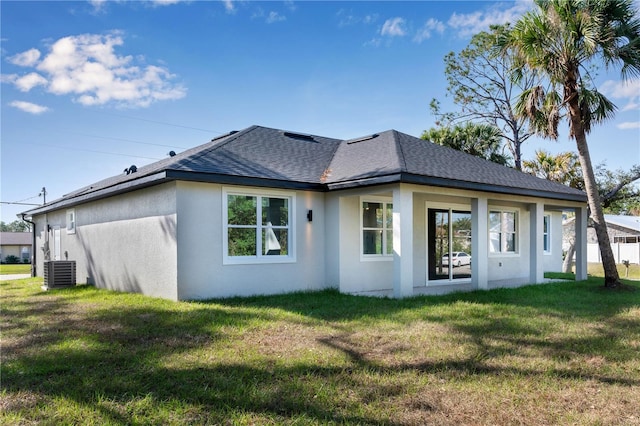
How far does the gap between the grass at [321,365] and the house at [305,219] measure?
1508 mm

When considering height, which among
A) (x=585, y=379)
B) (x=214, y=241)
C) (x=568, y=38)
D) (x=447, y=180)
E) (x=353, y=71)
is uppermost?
(x=353, y=71)

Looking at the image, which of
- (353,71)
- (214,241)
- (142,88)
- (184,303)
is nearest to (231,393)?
(184,303)

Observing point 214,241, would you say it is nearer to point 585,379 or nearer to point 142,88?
point 585,379

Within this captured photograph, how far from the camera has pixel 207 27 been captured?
47.1 ft

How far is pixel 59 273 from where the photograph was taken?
1336 centimetres

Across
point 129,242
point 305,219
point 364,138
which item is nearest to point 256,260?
point 305,219

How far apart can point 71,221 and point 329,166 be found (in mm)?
9598

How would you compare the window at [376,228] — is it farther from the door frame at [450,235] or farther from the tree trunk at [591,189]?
the tree trunk at [591,189]

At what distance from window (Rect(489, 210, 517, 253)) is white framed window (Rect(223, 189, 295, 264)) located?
746 cm

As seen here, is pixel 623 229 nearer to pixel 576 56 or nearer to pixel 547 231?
pixel 547 231

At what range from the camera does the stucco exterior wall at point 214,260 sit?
930 centimetres

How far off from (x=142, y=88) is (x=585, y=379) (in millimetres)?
19310

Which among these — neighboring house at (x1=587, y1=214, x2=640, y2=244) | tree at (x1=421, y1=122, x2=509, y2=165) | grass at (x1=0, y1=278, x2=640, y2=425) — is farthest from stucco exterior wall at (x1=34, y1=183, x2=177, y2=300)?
neighboring house at (x1=587, y1=214, x2=640, y2=244)

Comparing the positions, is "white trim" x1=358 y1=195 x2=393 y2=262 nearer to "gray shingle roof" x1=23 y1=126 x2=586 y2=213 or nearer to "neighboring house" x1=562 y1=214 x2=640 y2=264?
"gray shingle roof" x1=23 y1=126 x2=586 y2=213
